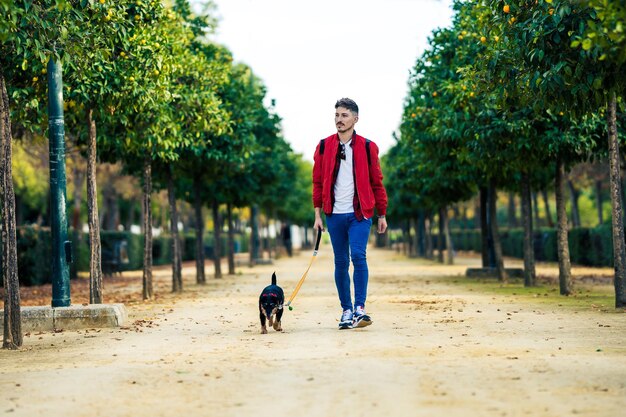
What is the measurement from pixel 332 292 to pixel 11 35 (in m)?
12.1

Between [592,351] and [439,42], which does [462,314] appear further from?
[439,42]

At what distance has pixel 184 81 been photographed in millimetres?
20297

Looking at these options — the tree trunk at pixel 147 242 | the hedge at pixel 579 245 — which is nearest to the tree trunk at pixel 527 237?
the tree trunk at pixel 147 242

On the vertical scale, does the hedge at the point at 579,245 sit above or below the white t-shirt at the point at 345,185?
below

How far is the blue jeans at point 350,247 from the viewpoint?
1066cm

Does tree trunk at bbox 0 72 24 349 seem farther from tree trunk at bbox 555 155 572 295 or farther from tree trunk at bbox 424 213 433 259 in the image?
tree trunk at bbox 424 213 433 259

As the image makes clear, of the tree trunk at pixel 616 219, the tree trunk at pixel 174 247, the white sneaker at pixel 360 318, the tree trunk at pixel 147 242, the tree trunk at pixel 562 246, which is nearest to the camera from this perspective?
the white sneaker at pixel 360 318

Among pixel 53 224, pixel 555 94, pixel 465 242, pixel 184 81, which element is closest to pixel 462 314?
pixel 555 94

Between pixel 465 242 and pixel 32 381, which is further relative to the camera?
pixel 465 242

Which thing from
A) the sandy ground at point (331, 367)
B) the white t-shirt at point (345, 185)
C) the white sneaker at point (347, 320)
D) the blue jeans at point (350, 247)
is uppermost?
the white t-shirt at point (345, 185)

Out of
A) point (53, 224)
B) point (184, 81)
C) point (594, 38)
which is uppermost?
point (184, 81)

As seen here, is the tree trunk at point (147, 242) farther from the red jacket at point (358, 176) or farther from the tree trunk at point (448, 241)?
the tree trunk at point (448, 241)

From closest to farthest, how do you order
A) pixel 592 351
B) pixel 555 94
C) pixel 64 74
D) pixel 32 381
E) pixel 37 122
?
pixel 32 381 < pixel 592 351 < pixel 555 94 < pixel 64 74 < pixel 37 122

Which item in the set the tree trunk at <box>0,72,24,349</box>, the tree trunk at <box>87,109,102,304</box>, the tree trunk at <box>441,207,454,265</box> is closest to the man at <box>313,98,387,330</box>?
the tree trunk at <box>0,72,24,349</box>
